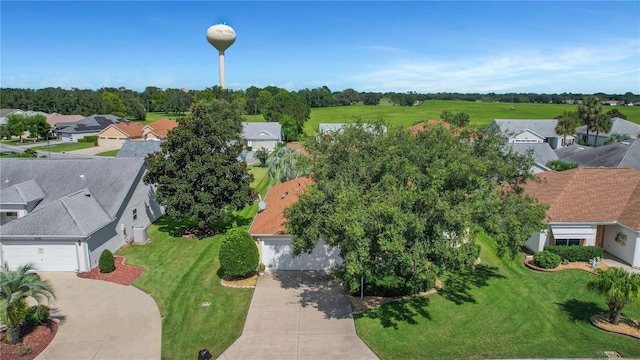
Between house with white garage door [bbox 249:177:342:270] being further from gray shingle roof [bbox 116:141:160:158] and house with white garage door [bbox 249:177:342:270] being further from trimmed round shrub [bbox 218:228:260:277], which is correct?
gray shingle roof [bbox 116:141:160:158]

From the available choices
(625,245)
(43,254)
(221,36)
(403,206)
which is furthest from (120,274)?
(221,36)

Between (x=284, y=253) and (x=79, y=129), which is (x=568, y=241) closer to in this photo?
(x=284, y=253)

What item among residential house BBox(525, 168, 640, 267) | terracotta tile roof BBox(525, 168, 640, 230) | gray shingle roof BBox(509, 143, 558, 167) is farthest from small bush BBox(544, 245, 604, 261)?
gray shingle roof BBox(509, 143, 558, 167)

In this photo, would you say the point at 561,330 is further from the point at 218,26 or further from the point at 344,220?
the point at 218,26

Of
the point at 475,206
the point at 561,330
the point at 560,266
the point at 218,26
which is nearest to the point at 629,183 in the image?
the point at 560,266

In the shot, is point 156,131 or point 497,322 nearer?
point 497,322

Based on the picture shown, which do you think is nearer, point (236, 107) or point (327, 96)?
point (236, 107)
